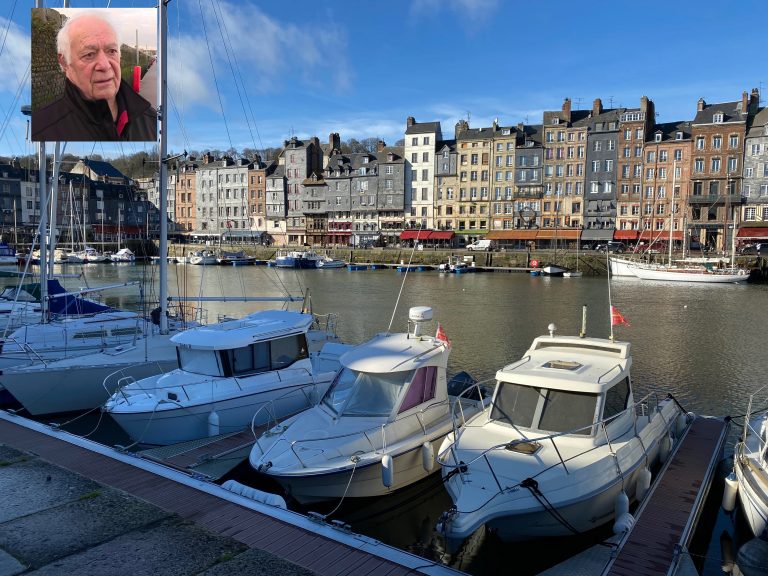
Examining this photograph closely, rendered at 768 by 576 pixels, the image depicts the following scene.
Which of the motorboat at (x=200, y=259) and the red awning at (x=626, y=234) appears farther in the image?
the motorboat at (x=200, y=259)

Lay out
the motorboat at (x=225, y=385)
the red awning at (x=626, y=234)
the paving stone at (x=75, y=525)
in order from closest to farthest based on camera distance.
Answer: the paving stone at (x=75, y=525) → the motorboat at (x=225, y=385) → the red awning at (x=626, y=234)

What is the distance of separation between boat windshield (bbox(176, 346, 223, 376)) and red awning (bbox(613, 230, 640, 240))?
7152 cm

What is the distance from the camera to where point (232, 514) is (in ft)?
25.2

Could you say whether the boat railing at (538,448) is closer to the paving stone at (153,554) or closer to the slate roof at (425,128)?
the paving stone at (153,554)

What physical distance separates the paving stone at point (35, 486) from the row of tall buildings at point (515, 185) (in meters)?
64.0

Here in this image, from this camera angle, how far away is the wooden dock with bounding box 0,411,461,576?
6.58 m

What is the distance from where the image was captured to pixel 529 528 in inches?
346

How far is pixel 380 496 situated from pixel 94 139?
10971mm

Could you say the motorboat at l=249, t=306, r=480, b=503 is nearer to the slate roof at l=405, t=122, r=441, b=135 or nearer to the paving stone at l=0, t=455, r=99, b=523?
the paving stone at l=0, t=455, r=99, b=523

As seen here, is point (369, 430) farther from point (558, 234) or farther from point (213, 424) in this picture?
point (558, 234)

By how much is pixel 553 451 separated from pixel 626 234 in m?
73.0

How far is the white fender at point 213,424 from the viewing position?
42.0 feet

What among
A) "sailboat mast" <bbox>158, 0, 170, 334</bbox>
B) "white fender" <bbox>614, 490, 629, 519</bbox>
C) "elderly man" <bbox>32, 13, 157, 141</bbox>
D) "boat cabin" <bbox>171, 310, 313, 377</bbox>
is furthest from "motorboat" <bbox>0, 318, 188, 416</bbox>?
"white fender" <bbox>614, 490, 629, 519</bbox>

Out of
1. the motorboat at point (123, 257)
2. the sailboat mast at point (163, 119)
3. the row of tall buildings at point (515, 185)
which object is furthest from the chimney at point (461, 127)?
the sailboat mast at point (163, 119)
